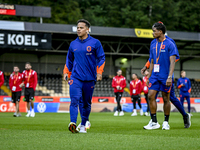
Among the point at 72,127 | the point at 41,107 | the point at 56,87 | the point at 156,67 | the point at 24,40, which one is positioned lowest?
the point at 41,107

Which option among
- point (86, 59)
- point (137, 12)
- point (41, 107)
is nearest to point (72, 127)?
point (86, 59)

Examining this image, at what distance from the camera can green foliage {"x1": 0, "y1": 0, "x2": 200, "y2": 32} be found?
4762cm

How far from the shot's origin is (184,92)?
62.7 feet

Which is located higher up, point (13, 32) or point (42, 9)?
point (42, 9)

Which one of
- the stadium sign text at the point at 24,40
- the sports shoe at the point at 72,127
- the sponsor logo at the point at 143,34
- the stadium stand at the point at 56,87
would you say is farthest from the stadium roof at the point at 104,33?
the sports shoe at the point at 72,127

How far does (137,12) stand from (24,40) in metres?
28.6

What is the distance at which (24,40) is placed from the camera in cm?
2194

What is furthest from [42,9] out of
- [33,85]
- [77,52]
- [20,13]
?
[77,52]

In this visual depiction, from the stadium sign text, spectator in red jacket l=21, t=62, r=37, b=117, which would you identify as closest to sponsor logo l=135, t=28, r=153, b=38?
the stadium sign text

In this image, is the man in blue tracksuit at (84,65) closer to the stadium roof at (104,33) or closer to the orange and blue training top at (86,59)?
the orange and blue training top at (86,59)

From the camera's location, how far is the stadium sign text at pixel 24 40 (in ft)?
71.7

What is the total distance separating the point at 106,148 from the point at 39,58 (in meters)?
28.5

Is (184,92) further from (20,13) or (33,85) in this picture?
(20,13)

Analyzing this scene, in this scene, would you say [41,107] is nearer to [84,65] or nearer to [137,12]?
[84,65]
